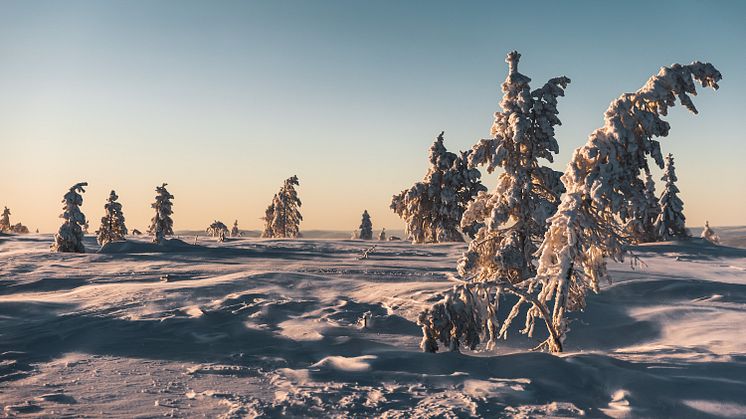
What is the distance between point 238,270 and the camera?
22.8 metres

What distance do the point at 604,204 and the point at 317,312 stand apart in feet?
25.5

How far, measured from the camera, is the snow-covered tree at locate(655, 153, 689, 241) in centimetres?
4394

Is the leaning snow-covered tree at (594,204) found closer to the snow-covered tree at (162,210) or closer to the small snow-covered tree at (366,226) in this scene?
the snow-covered tree at (162,210)

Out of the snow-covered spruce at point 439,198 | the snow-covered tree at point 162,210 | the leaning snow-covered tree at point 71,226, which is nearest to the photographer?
the leaning snow-covered tree at point 71,226

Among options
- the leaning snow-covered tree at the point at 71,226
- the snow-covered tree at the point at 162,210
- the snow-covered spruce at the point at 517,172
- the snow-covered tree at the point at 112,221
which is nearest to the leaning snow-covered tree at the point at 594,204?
the snow-covered spruce at the point at 517,172

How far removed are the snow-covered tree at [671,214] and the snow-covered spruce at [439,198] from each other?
14584 mm

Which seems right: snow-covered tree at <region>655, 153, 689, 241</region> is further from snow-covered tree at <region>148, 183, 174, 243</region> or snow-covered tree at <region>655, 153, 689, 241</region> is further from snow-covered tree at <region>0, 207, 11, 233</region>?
snow-covered tree at <region>0, 207, 11, 233</region>

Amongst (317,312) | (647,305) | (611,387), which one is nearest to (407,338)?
(317,312)

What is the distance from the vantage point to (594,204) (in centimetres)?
1023

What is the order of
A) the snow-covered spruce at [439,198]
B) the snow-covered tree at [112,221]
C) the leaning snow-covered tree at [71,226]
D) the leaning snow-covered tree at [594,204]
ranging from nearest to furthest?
1. the leaning snow-covered tree at [594,204]
2. the leaning snow-covered tree at [71,226]
3. the snow-covered tree at [112,221]
4. the snow-covered spruce at [439,198]

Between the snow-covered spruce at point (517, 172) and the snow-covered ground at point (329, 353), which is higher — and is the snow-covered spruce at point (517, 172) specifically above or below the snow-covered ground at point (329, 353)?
above

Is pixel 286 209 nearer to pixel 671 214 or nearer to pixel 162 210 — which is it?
pixel 162 210

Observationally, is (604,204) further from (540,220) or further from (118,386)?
(118,386)

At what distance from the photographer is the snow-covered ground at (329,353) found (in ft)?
25.6
